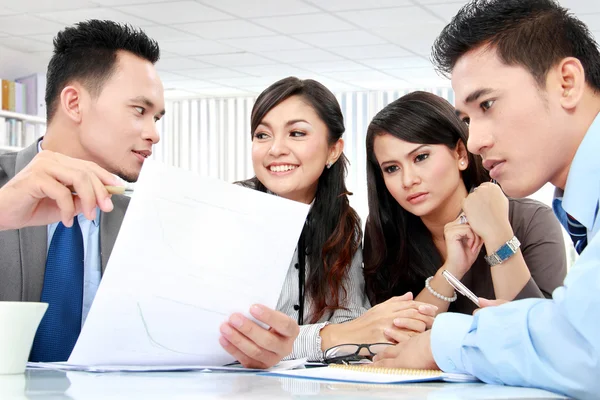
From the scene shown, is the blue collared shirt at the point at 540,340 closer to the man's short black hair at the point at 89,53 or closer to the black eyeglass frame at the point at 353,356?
the black eyeglass frame at the point at 353,356

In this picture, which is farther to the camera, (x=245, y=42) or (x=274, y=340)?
(x=245, y=42)

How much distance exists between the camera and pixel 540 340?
101 centimetres

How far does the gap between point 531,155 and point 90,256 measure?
1046 mm

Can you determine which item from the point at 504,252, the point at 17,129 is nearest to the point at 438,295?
the point at 504,252

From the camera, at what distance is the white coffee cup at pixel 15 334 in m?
1.18

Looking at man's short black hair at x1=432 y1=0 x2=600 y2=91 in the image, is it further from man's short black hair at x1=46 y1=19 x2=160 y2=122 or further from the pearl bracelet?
man's short black hair at x1=46 y1=19 x2=160 y2=122

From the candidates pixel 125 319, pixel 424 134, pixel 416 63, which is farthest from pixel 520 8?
pixel 416 63

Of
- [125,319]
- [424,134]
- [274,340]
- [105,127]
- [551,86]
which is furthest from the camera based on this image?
[424,134]

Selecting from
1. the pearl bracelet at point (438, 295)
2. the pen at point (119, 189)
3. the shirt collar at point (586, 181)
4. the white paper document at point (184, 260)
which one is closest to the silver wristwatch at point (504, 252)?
the pearl bracelet at point (438, 295)

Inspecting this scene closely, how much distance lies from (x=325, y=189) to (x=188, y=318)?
4.76 ft

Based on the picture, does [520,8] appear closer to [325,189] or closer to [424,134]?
[424,134]

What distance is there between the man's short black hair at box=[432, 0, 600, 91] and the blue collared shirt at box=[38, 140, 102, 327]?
96 cm

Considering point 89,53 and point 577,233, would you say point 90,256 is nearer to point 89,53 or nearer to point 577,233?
point 89,53

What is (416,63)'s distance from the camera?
7957mm
